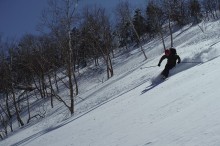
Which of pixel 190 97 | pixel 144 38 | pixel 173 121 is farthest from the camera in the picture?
pixel 144 38

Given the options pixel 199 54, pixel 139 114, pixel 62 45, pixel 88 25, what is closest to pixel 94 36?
pixel 88 25

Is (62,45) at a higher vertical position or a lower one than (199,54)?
higher

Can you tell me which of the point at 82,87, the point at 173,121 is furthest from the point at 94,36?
the point at 173,121

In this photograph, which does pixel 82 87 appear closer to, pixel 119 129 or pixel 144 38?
pixel 144 38

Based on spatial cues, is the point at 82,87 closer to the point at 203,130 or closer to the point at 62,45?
the point at 62,45

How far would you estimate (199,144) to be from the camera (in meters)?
4.92

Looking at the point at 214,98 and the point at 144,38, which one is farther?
the point at 144,38

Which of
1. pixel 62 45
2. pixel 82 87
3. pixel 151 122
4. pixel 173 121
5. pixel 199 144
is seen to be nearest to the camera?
pixel 199 144

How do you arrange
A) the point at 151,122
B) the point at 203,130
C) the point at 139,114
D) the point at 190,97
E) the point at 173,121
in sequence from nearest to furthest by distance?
the point at 203,130 → the point at 173,121 → the point at 151,122 → the point at 190,97 → the point at 139,114

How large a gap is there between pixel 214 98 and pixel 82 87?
42117 mm

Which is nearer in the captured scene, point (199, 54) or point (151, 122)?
point (151, 122)

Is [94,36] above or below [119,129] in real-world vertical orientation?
above

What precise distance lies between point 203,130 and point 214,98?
198 cm

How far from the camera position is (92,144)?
29.8ft
